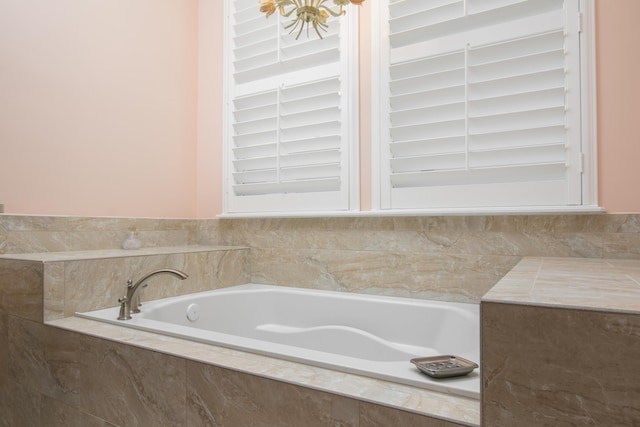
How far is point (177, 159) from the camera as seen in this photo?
9.20 ft

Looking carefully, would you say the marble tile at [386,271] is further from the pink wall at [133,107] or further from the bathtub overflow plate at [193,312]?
the bathtub overflow plate at [193,312]

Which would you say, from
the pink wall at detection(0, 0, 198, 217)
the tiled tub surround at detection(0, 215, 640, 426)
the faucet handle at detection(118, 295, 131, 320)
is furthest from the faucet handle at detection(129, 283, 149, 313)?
the pink wall at detection(0, 0, 198, 217)

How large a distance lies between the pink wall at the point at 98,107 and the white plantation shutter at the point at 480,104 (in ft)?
4.81

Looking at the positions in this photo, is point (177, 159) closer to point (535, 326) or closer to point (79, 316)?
point (79, 316)

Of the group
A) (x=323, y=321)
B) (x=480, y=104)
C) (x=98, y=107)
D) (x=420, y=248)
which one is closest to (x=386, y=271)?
(x=420, y=248)

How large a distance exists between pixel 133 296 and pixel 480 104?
177 centimetres

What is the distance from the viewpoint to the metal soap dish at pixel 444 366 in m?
0.95

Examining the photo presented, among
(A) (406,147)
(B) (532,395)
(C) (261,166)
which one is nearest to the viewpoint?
(B) (532,395)

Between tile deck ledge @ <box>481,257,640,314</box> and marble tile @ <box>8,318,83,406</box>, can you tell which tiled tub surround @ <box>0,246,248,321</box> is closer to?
marble tile @ <box>8,318,83,406</box>

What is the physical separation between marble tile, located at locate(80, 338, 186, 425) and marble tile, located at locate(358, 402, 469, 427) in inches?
22.0

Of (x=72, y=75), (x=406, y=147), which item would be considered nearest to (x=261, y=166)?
(x=406, y=147)

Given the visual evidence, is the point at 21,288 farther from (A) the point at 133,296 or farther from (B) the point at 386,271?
(B) the point at 386,271

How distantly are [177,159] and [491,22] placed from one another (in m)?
2.05

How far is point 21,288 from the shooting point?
165 centimetres
